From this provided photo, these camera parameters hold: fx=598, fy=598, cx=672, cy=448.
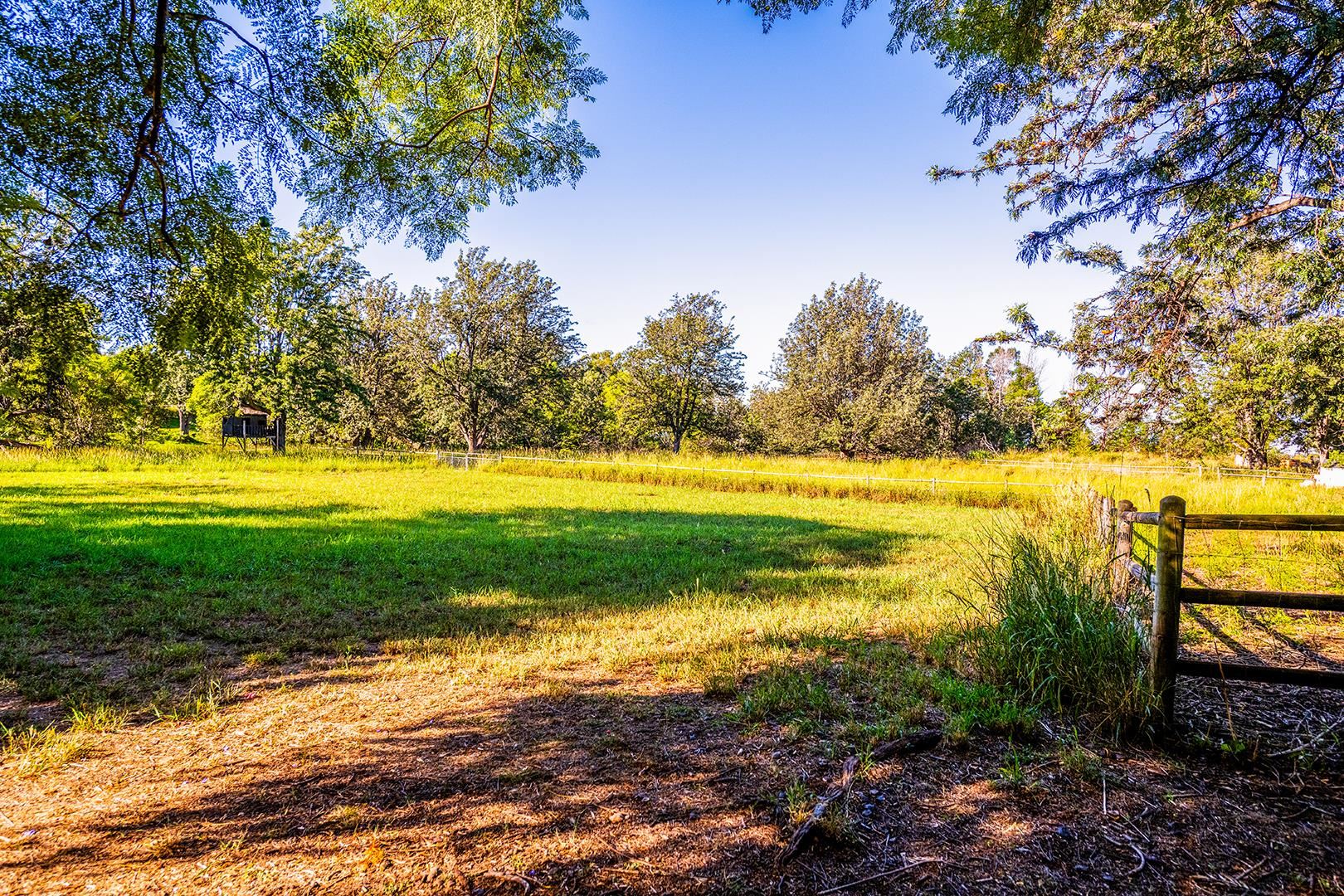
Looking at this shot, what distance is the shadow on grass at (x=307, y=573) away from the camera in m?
4.96

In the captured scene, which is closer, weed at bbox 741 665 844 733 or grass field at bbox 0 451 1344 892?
grass field at bbox 0 451 1344 892

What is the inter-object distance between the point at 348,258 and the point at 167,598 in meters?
32.1

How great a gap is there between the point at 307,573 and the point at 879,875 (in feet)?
24.8

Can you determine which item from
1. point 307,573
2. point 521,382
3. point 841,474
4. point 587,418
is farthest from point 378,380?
point 307,573

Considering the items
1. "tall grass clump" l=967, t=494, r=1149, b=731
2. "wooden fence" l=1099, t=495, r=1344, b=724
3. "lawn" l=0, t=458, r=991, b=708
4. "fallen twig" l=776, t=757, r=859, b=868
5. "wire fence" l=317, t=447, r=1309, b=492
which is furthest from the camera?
"wire fence" l=317, t=447, r=1309, b=492

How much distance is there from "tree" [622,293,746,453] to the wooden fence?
114 feet

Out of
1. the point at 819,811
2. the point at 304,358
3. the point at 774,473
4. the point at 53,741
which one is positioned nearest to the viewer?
the point at 819,811

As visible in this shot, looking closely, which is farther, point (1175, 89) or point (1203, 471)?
point (1203, 471)

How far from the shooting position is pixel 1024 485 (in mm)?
17375

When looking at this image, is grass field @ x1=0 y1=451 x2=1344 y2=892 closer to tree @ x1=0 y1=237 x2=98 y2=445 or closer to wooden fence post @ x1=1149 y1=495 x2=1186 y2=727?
wooden fence post @ x1=1149 y1=495 x2=1186 y2=727

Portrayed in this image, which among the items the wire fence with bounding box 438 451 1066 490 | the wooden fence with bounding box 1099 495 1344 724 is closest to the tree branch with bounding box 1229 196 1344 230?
the wooden fence with bounding box 1099 495 1344 724

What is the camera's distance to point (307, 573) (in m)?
7.50

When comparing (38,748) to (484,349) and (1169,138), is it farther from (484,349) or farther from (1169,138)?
(484,349)

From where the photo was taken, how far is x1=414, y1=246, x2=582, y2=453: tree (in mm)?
32031
